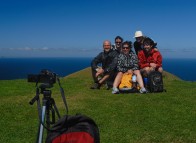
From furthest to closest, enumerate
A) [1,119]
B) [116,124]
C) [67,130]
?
[1,119] < [116,124] < [67,130]

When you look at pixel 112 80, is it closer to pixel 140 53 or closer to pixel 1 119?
pixel 140 53

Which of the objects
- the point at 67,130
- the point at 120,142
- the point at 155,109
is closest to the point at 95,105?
the point at 155,109

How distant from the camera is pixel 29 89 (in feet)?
62.6

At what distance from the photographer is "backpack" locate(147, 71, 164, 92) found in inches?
671

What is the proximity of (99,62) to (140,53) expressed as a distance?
7.92 ft

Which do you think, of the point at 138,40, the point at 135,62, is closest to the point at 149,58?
the point at 135,62

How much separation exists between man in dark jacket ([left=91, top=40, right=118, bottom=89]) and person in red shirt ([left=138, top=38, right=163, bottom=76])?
1.36 meters

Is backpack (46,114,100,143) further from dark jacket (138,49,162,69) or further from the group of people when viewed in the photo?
dark jacket (138,49,162,69)

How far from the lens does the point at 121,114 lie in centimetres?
1243

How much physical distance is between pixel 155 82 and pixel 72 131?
1084 cm

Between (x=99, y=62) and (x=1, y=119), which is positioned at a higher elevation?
(x=99, y=62)

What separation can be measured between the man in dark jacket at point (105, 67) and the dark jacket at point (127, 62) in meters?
0.59

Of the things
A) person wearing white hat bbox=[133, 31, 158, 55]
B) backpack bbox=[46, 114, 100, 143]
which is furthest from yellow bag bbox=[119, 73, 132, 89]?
backpack bbox=[46, 114, 100, 143]

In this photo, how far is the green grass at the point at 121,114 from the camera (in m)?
9.95
